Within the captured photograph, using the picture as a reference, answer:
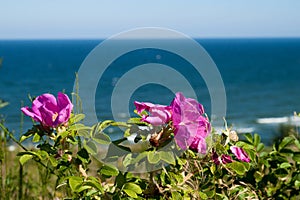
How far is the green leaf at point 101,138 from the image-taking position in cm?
133

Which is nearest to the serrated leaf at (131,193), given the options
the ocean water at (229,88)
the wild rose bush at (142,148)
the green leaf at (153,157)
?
the wild rose bush at (142,148)

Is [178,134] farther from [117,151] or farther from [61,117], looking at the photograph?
[61,117]

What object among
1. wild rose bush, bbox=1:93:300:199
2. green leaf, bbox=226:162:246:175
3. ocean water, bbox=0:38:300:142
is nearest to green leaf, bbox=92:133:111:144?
wild rose bush, bbox=1:93:300:199

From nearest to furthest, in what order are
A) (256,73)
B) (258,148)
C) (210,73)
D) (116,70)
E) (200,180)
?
(210,73) < (200,180) < (258,148) < (256,73) < (116,70)

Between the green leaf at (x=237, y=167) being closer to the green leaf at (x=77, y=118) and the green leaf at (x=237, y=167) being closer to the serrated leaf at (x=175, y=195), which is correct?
the serrated leaf at (x=175, y=195)

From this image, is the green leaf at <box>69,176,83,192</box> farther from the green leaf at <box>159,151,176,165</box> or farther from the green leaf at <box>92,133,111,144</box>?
the green leaf at <box>159,151,176,165</box>

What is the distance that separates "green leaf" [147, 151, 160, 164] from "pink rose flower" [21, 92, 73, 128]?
0.89 feet

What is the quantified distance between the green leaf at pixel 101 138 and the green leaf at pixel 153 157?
13cm

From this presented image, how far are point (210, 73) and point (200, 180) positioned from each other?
1.17 ft

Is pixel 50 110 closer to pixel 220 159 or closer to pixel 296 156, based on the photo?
pixel 220 159

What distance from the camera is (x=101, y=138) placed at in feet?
4.43

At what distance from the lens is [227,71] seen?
252 ft

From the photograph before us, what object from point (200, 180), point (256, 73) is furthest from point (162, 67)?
point (256, 73)

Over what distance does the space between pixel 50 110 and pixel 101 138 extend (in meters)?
0.17
